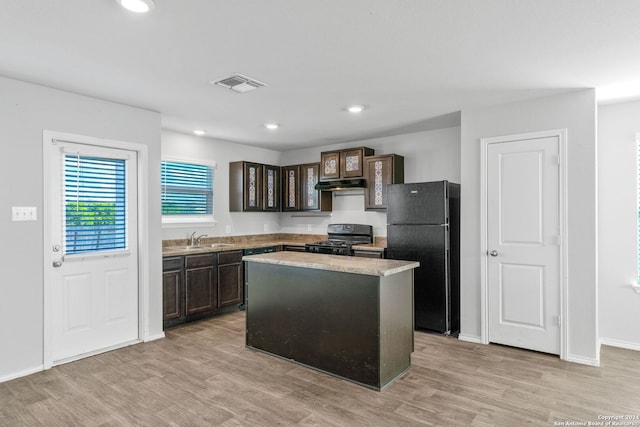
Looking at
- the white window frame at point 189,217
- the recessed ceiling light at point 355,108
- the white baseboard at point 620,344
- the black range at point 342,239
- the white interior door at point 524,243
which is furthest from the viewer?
the black range at point 342,239

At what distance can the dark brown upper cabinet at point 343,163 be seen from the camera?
17.8ft

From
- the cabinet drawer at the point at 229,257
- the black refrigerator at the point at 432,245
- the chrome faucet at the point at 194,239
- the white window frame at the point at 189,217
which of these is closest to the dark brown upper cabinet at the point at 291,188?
the white window frame at the point at 189,217

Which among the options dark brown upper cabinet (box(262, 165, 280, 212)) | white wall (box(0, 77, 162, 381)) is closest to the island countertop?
white wall (box(0, 77, 162, 381))

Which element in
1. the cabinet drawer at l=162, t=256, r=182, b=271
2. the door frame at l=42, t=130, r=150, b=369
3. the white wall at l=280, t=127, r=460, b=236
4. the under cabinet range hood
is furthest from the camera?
the under cabinet range hood

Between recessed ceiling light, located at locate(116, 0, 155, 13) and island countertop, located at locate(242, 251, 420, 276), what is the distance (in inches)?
82.1

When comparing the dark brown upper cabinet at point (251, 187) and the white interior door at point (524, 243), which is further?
the dark brown upper cabinet at point (251, 187)

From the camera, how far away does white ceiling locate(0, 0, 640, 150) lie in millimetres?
2090

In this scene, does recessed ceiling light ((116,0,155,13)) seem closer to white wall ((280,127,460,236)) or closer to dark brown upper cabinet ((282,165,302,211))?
white wall ((280,127,460,236))

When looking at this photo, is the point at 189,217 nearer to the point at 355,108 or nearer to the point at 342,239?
the point at 342,239

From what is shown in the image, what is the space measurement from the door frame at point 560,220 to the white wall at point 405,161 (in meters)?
1.00

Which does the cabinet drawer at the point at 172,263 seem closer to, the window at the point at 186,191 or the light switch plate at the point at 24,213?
the window at the point at 186,191

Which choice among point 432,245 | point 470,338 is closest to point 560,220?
point 432,245

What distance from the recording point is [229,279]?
509 cm

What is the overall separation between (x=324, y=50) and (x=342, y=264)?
1.62m
